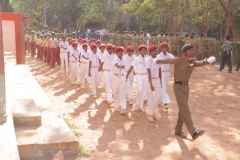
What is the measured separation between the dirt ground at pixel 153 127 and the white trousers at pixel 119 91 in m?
0.26

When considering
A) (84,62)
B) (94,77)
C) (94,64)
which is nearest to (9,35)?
(84,62)

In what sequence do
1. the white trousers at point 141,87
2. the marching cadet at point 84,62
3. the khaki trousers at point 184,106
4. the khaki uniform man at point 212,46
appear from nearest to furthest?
the khaki trousers at point 184,106 → the white trousers at point 141,87 → the marching cadet at point 84,62 → the khaki uniform man at point 212,46

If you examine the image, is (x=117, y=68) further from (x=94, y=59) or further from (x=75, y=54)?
(x=75, y=54)

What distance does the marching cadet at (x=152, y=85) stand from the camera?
23.1ft

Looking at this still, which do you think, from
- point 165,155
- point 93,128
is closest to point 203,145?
point 165,155

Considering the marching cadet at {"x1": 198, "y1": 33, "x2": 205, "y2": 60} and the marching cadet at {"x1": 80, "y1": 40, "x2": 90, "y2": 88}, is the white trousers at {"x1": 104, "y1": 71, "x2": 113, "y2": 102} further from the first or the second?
the marching cadet at {"x1": 198, "y1": 33, "x2": 205, "y2": 60}

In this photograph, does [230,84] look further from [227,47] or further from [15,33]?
[15,33]

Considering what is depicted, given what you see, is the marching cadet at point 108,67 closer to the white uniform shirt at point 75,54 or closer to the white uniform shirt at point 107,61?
the white uniform shirt at point 107,61

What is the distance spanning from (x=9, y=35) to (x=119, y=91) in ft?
13.1

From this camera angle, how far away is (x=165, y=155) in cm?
538

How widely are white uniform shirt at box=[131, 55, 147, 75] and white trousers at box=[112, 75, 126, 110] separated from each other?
0.49m

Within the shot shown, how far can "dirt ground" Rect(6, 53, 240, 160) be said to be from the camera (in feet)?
18.0

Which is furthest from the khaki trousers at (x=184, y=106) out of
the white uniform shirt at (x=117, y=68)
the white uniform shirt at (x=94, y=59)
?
the white uniform shirt at (x=94, y=59)

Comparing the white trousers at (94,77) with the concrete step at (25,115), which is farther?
the white trousers at (94,77)
